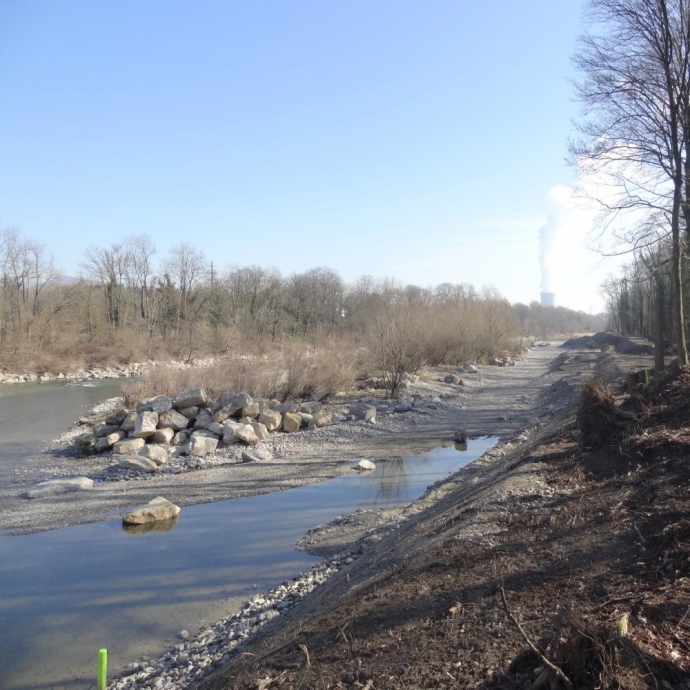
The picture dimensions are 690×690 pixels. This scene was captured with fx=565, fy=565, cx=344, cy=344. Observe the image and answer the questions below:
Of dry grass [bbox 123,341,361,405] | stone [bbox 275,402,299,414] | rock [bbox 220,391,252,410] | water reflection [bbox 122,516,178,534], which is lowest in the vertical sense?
water reflection [bbox 122,516,178,534]

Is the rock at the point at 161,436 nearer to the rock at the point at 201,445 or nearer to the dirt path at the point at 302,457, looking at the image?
the rock at the point at 201,445

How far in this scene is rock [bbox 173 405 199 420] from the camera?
19.6 metres

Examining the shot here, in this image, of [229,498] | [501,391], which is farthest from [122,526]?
[501,391]

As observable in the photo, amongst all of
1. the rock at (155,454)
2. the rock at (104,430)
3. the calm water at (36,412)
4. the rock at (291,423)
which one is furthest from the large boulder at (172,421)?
the calm water at (36,412)

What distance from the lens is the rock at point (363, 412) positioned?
21600 millimetres

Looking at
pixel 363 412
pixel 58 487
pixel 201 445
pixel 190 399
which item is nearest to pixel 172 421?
pixel 190 399

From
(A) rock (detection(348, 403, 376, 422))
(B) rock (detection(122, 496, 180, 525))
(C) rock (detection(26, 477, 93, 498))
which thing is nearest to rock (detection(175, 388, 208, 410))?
(A) rock (detection(348, 403, 376, 422))

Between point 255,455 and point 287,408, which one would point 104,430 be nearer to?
point 255,455

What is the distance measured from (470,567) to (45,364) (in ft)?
147

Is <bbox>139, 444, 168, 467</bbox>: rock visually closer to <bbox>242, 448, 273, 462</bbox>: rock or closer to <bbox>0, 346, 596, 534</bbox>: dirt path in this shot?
<bbox>0, 346, 596, 534</bbox>: dirt path

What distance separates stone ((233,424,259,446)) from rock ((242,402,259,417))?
6.33 ft

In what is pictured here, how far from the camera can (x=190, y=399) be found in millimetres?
19844

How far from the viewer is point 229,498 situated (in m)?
12.4

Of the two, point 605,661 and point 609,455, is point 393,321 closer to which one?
point 609,455
